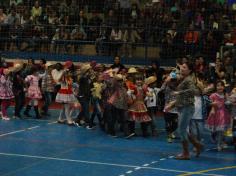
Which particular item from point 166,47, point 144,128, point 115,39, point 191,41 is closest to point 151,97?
point 144,128

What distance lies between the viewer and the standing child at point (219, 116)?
13352mm

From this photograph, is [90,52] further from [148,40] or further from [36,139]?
[36,139]

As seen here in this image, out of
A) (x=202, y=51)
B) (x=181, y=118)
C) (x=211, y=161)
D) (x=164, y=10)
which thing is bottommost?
(x=211, y=161)

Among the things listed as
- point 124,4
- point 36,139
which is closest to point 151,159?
point 36,139

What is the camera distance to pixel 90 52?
21.8 metres

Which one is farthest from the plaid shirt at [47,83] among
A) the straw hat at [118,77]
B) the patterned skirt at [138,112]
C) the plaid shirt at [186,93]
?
the plaid shirt at [186,93]

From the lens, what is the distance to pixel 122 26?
21547mm

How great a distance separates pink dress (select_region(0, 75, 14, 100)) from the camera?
644 inches

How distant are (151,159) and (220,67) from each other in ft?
18.4

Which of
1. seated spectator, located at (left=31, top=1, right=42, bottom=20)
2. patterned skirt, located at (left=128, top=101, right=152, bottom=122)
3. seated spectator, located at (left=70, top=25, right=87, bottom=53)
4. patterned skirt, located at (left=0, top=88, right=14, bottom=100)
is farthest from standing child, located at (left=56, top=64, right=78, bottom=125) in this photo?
seated spectator, located at (left=31, top=1, right=42, bottom=20)

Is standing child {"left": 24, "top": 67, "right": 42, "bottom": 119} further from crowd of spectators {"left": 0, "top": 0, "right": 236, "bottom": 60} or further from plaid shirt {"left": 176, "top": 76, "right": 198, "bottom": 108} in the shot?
plaid shirt {"left": 176, "top": 76, "right": 198, "bottom": 108}

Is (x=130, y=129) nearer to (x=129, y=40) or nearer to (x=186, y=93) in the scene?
(x=186, y=93)

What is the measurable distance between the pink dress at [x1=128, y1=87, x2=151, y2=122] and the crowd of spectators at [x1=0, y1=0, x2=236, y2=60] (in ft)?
19.8

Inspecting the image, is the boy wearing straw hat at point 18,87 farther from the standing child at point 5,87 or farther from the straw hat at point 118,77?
the straw hat at point 118,77
